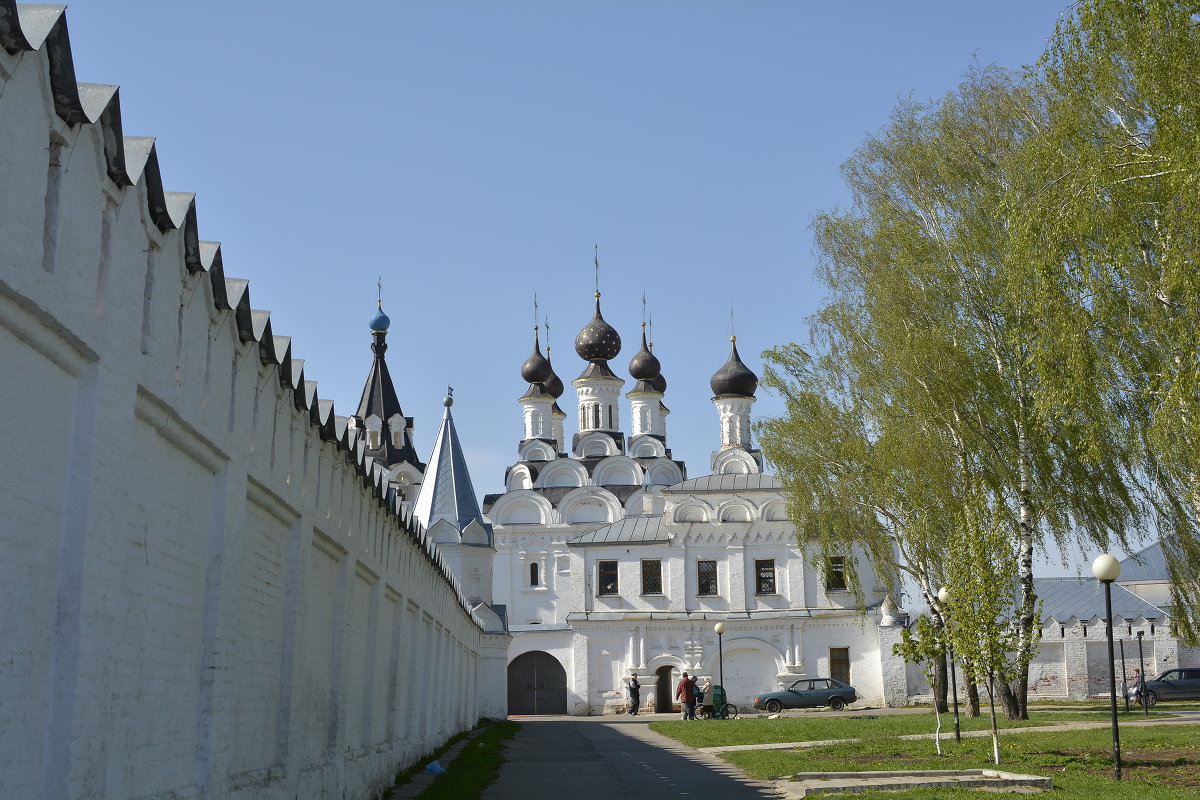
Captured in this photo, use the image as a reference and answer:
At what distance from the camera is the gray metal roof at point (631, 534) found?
3975 centimetres

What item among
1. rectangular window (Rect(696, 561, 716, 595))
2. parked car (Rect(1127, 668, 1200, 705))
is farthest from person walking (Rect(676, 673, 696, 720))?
parked car (Rect(1127, 668, 1200, 705))

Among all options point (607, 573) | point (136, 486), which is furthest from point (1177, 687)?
point (136, 486)

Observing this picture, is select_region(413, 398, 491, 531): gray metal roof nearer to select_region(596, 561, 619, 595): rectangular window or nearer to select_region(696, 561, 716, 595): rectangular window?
select_region(596, 561, 619, 595): rectangular window

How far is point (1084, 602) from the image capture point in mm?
42906

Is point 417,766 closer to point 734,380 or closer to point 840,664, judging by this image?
point 840,664

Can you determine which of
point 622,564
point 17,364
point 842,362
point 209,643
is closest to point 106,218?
point 17,364

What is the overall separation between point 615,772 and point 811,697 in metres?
21.7

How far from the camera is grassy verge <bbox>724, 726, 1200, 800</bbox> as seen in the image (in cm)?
1053

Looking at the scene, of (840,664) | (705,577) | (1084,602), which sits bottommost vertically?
(840,664)

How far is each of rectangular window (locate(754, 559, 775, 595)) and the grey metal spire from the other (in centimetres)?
878

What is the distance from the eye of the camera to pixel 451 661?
2275 cm

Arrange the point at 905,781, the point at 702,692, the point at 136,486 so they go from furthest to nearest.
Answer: the point at 702,692 < the point at 905,781 < the point at 136,486

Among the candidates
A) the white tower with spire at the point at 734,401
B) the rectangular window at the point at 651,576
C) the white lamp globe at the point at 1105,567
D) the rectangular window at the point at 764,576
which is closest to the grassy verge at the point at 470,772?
the white lamp globe at the point at 1105,567

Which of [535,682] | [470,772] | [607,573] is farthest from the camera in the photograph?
[535,682]
